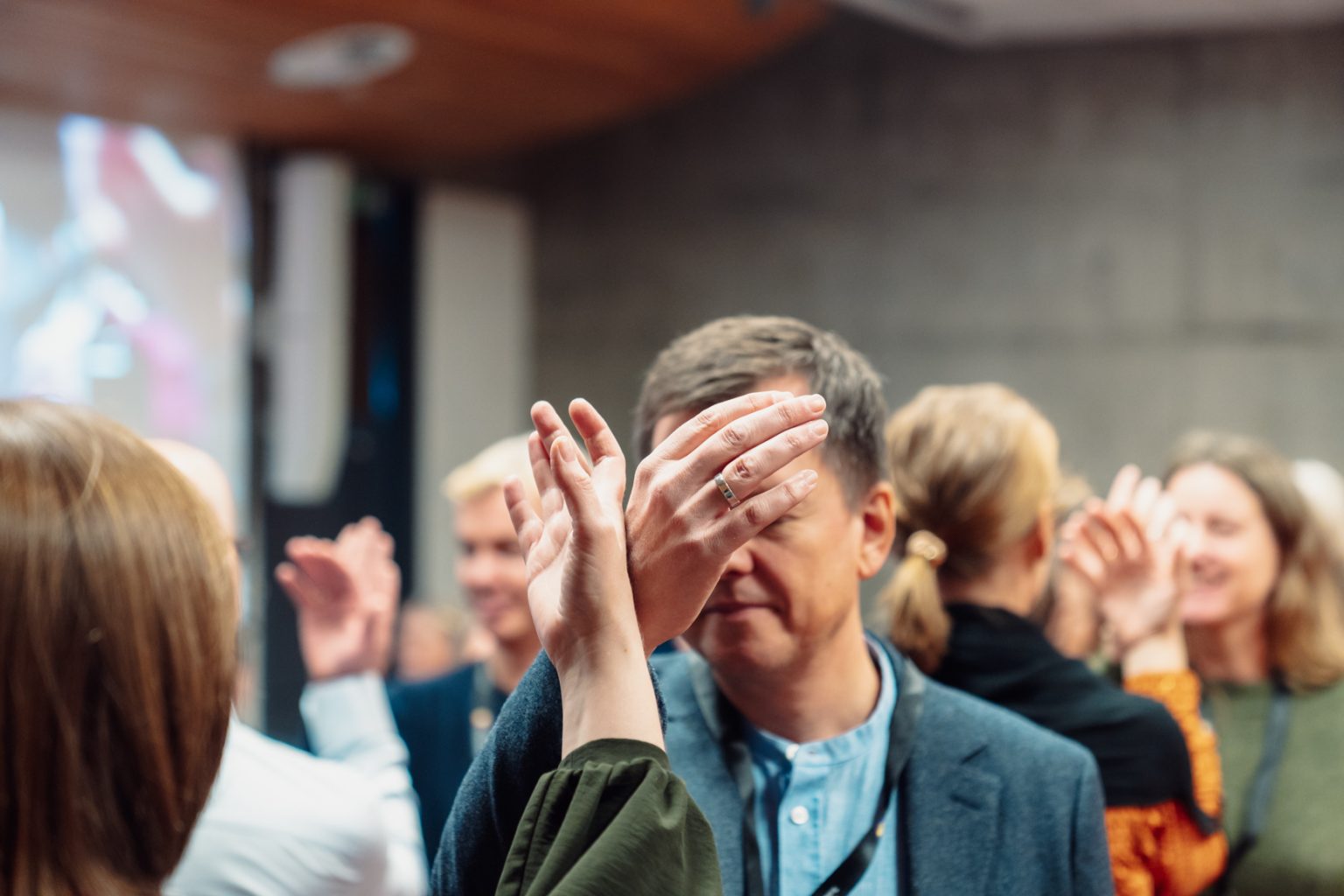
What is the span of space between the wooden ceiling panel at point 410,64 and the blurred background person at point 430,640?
2564 mm

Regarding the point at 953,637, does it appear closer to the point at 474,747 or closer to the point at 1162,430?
the point at 474,747

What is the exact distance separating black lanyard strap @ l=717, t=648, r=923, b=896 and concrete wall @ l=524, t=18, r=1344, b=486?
5.24 meters

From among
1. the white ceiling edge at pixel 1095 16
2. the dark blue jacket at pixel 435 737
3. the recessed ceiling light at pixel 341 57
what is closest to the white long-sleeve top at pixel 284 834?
the dark blue jacket at pixel 435 737

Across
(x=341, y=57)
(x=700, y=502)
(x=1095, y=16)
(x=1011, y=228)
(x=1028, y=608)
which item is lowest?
(x=1028, y=608)

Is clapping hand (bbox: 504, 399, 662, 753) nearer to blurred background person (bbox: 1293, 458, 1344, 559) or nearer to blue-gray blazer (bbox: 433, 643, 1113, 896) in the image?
blue-gray blazer (bbox: 433, 643, 1113, 896)

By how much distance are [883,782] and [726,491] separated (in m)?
0.67

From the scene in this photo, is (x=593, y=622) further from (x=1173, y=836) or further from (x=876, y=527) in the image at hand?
(x=1173, y=836)

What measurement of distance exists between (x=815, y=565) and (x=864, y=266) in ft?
19.5

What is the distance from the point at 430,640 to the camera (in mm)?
5996

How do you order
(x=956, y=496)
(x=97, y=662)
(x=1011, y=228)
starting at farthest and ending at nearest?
(x=1011, y=228), (x=956, y=496), (x=97, y=662)

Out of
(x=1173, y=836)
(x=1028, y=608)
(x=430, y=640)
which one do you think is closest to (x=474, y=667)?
(x=1028, y=608)

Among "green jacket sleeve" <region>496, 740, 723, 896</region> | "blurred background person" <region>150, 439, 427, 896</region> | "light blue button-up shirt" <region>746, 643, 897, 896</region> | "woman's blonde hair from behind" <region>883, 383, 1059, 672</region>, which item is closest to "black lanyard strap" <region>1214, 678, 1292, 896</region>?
"woman's blonde hair from behind" <region>883, 383, 1059, 672</region>

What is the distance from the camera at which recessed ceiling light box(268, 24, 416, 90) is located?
5.54 meters

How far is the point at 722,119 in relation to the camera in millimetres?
7727
